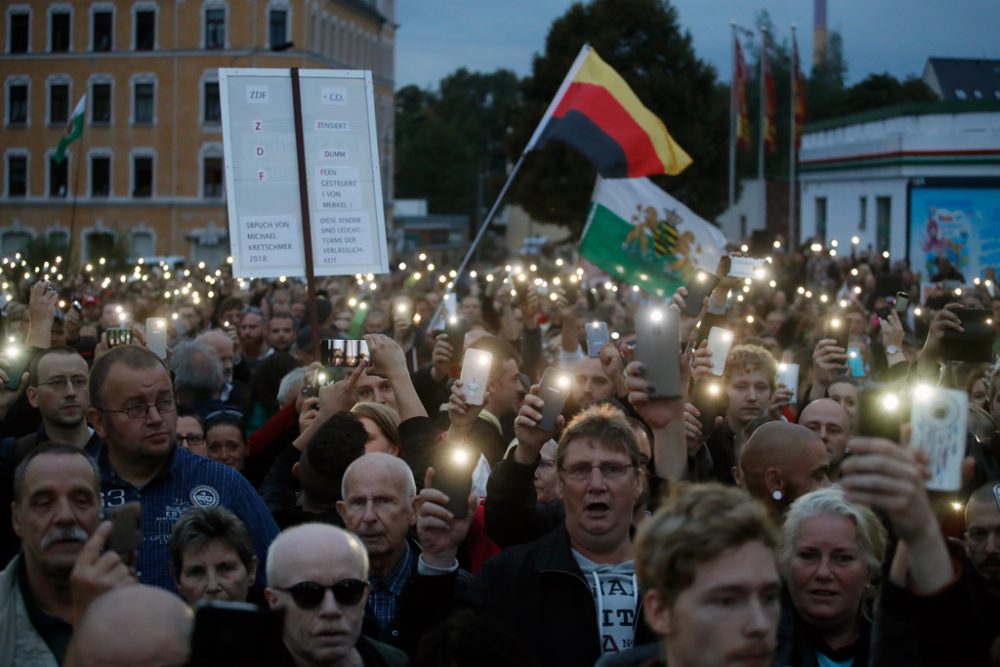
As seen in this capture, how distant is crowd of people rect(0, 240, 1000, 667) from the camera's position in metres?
3.56

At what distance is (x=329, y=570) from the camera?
4.43 meters

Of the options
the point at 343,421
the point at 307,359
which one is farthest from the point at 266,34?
the point at 343,421

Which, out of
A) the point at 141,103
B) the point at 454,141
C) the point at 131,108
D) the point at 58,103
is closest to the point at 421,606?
the point at 131,108

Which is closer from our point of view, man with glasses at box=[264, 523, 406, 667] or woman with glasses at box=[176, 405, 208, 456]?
man with glasses at box=[264, 523, 406, 667]

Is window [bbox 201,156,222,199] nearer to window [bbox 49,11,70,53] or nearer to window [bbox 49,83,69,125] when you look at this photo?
window [bbox 49,83,69,125]

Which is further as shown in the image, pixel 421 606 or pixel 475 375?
pixel 475 375

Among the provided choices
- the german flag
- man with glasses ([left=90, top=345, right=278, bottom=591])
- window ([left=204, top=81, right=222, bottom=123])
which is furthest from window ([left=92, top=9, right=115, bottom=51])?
man with glasses ([left=90, top=345, right=278, bottom=591])

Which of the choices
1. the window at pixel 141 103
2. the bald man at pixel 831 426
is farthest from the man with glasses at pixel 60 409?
the window at pixel 141 103

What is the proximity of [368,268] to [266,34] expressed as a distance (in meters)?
59.7

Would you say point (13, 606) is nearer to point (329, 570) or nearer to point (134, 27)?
point (329, 570)

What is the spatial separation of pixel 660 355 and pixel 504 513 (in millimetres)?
857

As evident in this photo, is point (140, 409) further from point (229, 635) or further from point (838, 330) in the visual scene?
point (838, 330)

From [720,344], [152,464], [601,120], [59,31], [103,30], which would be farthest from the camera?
[59,31]

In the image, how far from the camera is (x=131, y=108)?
68562 millimetres
